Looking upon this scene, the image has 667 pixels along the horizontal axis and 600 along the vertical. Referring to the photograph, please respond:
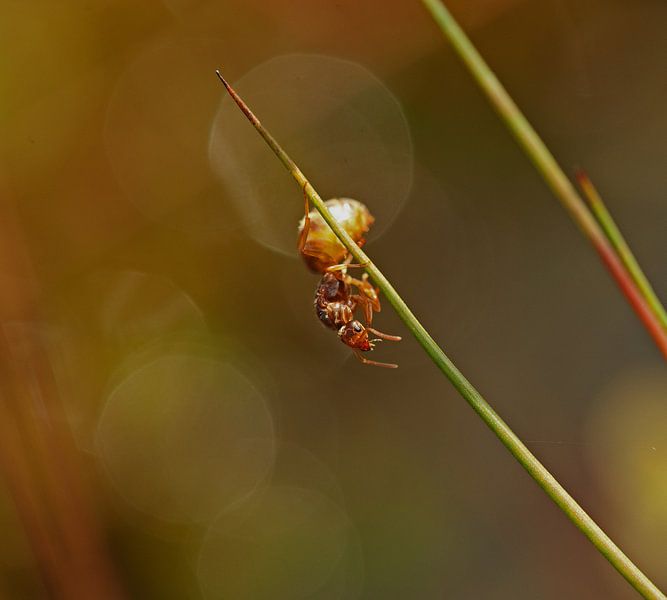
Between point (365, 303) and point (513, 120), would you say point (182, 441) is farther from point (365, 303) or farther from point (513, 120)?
point (513, 120)

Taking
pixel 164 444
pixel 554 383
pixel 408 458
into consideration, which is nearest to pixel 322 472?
pixel 408 458

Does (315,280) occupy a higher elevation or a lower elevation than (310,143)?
lower

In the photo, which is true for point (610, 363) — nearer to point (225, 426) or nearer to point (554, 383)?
point (554, 383)

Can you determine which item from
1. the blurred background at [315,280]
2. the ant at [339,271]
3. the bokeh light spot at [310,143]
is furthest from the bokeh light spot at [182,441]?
the ant at [339,271]

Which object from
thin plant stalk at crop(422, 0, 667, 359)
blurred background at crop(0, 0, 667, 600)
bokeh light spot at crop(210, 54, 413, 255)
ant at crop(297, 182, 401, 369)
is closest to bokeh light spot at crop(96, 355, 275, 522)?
blurred background at crop(0, 0, 667, 600)

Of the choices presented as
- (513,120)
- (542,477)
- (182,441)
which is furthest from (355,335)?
(182,441)

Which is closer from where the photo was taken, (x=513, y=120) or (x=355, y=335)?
(x=513, y=120)

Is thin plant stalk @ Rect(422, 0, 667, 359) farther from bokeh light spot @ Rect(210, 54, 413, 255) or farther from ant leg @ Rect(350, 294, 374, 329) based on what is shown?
bokeh light spot @ Rect(210, 54, 413, 255)
